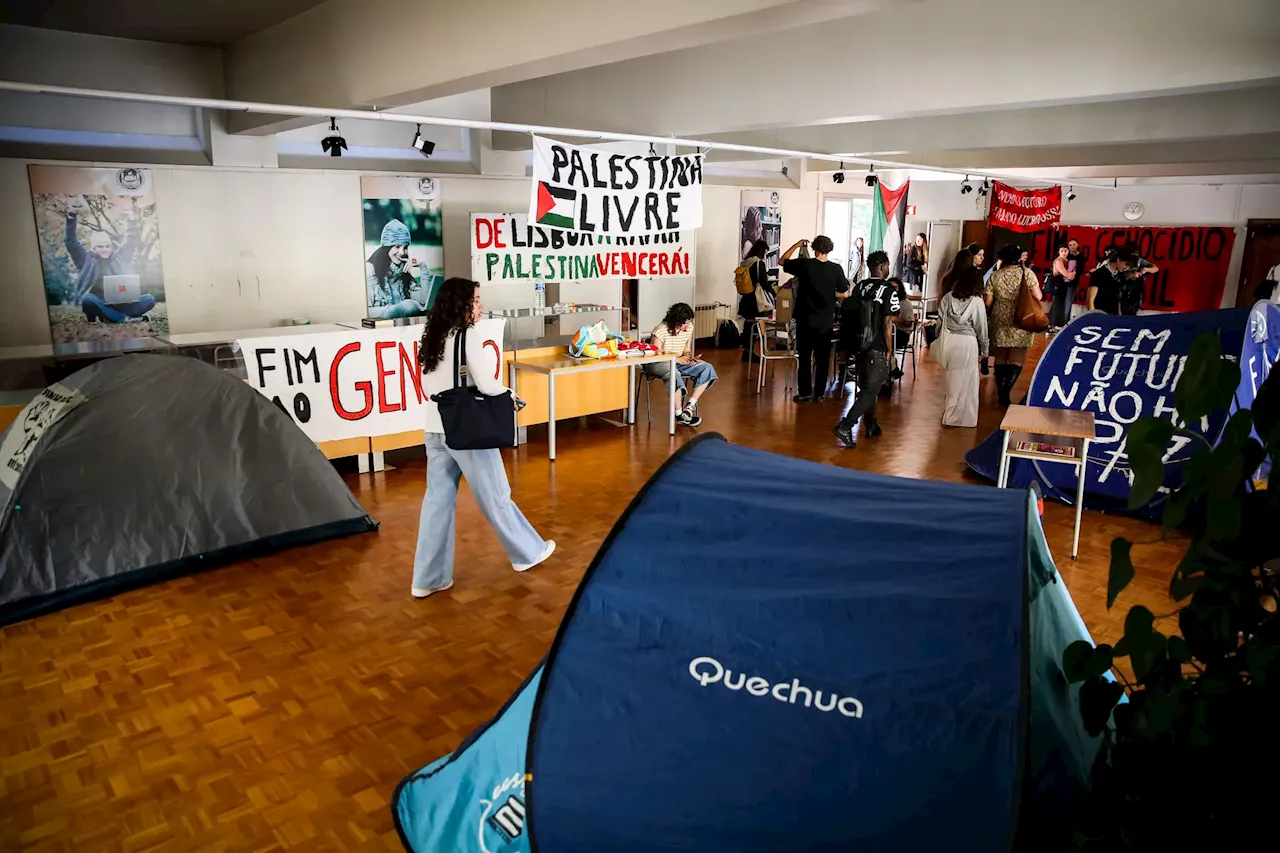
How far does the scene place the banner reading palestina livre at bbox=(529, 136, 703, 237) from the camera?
5879 mm

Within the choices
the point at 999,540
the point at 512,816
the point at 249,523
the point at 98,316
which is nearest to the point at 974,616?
the point at 999,540

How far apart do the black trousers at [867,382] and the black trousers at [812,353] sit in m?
1.18

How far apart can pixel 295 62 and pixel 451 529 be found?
3601mm

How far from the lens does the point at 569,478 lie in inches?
250

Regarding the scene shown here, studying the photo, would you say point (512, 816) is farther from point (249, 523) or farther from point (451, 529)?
point (249, 523)

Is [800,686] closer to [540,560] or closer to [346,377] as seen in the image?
[540,560]

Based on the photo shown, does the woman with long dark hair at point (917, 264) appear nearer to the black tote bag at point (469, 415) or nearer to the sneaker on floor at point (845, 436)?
the sneaker on floor at point (845, 436)

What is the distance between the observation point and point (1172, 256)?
49.4ft

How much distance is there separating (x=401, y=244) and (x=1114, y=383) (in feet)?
21.0

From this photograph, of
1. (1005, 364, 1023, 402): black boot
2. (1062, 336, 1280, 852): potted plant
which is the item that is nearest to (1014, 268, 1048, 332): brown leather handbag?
(1005, 364, 1023, 402): black boot

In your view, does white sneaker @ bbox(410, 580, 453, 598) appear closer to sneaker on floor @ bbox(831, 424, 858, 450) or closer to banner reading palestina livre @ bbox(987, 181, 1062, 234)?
sneaker on floor @ bbox(831, 424, 858, 450)

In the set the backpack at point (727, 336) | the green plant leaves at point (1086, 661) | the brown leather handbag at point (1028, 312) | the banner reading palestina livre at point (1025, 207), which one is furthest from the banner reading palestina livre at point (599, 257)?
the banner reading palestina livre at point (1025, 207)

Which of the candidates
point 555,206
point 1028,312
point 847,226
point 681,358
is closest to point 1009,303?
point 1028,312

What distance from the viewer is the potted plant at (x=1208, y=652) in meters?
1.25
